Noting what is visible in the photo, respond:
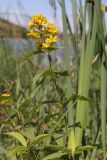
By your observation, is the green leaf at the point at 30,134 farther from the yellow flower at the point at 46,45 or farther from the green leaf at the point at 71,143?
the yellow flower at the point at 46,45

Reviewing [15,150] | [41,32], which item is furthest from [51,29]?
[15,150]

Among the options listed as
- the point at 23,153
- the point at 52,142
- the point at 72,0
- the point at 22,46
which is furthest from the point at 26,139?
the point at 22,46

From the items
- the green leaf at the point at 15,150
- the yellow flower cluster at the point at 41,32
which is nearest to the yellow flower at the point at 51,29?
the yellow flower cluster at the point at 41,32

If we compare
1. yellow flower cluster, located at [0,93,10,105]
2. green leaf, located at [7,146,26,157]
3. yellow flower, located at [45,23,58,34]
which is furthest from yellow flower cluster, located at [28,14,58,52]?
green leaf, located at [7,146,26,157]

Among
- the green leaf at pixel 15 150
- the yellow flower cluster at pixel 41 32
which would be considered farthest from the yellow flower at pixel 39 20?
the green leaf at pixel 15 150

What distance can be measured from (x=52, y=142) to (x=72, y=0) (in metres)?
0.40

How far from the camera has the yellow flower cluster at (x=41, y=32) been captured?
100cm

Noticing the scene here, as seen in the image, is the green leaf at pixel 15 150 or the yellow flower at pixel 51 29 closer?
the green leaf at pixel 15 150

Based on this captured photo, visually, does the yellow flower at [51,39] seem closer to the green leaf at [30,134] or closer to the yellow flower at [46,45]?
the yellow flower at [46,45]

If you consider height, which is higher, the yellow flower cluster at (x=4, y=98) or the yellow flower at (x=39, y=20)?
the yellow flower at (x=39, y=20)

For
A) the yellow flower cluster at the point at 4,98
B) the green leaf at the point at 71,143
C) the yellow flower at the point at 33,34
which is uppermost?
the yellow flower at the point at 33,34

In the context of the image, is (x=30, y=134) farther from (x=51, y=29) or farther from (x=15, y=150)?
(x=51, y=29)

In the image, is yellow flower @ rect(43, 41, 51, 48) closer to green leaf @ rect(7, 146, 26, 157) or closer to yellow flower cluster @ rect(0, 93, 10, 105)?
yellow flower cluster @ rect(0, 93, 10, 105)

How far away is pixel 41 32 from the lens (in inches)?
40.2
